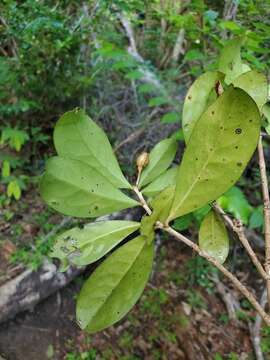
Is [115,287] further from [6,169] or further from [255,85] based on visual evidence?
[6,169]

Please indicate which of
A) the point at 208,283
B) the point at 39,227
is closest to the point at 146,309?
the point at 208,283

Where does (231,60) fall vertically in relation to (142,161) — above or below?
above

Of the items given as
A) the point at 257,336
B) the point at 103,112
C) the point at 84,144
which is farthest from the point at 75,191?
the point at 103,112

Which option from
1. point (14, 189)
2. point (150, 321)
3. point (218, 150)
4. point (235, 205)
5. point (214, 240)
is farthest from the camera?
point (14, 189)

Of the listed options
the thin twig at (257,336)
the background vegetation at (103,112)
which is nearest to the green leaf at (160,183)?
the background vegetation at (103,112)

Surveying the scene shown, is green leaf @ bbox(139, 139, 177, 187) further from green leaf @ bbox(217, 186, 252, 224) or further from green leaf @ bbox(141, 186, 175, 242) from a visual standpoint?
green leaf @ bbox(217, 186, 252, 224)

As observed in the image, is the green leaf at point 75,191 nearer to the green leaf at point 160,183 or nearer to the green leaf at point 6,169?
the green leaf at point 160,183

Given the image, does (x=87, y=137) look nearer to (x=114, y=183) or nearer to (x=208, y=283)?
(x=114, y=183)
